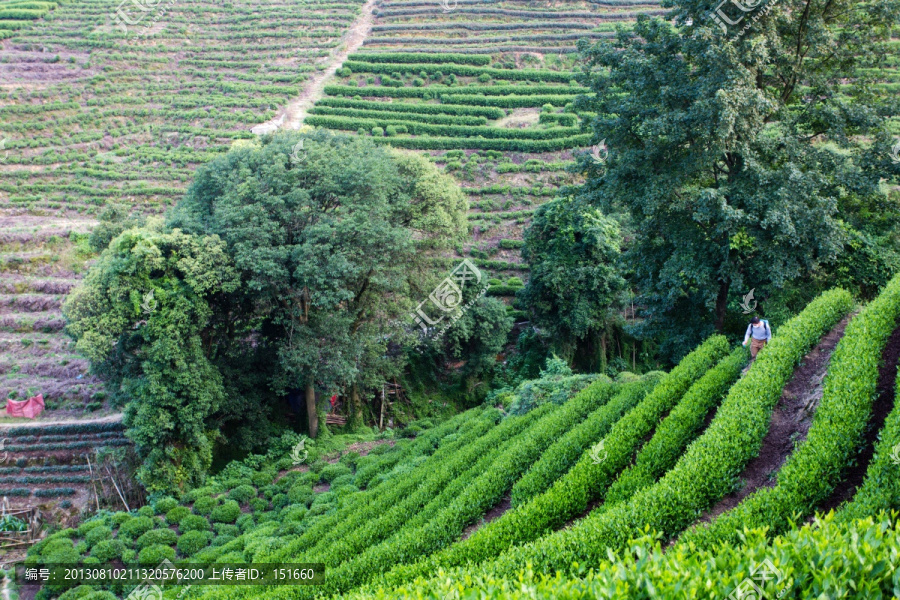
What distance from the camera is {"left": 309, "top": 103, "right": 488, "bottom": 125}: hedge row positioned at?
4219 centimetres

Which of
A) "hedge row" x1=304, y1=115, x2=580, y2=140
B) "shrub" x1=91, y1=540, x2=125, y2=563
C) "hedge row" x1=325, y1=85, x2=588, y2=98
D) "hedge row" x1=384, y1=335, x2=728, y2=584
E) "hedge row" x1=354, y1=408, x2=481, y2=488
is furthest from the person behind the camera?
"hedge row" x1=325, y1=85, x2=588, y2=98

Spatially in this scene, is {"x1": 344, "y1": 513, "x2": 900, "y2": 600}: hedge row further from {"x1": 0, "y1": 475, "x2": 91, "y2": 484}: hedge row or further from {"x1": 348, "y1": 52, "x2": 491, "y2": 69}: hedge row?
{"x1": 348, "y1": 52, "x2": 491, "y2": 69}: hedge row

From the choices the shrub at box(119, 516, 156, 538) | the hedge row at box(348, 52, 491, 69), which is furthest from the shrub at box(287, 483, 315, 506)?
the hedge row at box(348, 52, 491, 69)

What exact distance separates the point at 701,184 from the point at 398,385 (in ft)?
48.1

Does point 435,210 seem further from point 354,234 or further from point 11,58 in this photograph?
point 11,58

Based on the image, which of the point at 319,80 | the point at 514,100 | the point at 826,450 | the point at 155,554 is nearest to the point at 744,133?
the point at 826,450

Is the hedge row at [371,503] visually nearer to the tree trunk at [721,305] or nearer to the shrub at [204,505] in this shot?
the shrub at [204,505]

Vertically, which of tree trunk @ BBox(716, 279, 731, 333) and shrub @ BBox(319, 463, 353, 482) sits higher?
tree trunk @ BBox(716, 279, 731, 333)

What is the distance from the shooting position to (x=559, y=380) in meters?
19.4

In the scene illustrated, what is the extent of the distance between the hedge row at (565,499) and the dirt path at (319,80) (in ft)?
102

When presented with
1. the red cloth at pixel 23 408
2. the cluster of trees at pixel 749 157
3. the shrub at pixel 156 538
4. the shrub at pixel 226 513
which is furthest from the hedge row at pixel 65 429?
the cluster of trees at pixel 749 157

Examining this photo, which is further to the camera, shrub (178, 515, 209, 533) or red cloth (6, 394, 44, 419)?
red cloth (6, 394, 44, 419)

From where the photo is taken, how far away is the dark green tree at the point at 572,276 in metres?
25.7

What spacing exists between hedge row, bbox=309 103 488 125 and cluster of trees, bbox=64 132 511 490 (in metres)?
18.5
